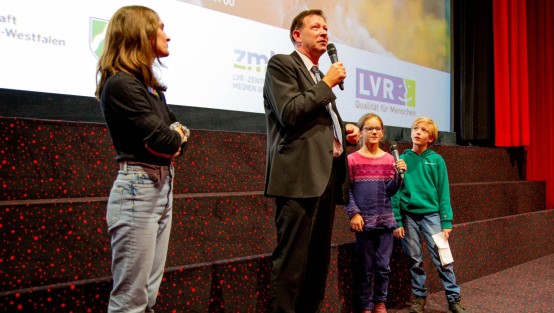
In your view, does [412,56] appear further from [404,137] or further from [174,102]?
[174,102]

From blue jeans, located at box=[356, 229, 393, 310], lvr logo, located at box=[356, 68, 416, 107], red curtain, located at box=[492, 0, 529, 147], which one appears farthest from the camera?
red curtain, located at box=[492, 0, 529, 147]

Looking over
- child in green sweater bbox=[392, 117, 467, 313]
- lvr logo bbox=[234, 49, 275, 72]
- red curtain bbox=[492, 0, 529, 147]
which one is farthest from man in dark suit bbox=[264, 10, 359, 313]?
red curtain bbox=[492, 0, 529, 147]

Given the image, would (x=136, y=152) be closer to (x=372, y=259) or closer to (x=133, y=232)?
(x=133, y=232)

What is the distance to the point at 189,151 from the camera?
218cm

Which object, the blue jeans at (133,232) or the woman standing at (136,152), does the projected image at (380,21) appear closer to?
the woman standing at (136,152)

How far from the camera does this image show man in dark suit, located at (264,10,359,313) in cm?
162

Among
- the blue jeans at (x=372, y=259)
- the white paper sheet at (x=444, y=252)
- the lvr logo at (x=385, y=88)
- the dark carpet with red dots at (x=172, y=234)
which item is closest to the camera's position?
the dark carpet with red dots at (x=172, y=234)

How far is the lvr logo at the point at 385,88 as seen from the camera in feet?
11.1

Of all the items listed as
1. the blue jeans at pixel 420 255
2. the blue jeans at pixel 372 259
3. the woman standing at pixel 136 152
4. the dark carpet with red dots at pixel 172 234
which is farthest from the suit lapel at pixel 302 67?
the blue jeans at pixel 420 255

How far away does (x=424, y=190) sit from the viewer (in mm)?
2438

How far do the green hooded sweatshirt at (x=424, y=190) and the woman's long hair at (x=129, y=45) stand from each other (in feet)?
4.82

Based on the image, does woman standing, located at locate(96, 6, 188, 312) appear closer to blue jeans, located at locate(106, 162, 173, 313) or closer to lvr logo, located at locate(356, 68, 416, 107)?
blue jeans, located at locate(106, 162, 173, 313)

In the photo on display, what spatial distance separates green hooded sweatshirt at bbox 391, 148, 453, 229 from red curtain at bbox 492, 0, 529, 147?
205 centimetres

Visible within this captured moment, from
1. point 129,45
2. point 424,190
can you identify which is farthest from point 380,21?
point 129,45
